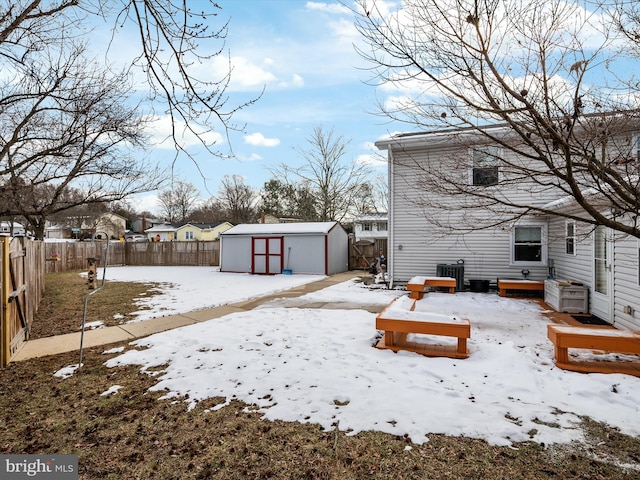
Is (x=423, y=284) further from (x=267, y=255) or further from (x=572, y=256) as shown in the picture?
(x=267, y=255)

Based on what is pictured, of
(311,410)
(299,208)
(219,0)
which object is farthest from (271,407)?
(299,208)

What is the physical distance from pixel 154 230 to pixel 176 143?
42268mm

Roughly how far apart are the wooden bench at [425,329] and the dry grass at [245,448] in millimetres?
1756

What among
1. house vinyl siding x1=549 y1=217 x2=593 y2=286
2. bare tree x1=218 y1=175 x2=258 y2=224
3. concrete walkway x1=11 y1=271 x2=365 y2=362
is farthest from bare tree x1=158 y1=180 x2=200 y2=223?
house vinyl siding x1=549 y1=217 x2=593 y2=286

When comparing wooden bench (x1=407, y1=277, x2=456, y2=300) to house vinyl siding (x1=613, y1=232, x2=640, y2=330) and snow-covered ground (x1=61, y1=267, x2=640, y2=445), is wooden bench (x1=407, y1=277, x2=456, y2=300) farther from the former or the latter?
house vinyl siding (x1=613, y1=232, x2=640, y2=330)

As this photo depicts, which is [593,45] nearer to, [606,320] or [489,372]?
[489,372]

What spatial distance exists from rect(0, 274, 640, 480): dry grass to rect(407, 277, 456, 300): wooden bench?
5.69 metres

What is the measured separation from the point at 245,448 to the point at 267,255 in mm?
15108

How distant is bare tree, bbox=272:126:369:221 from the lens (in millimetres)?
24359

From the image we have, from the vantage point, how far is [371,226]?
3712cm

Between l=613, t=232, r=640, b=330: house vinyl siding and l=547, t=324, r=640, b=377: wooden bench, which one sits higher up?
l=613, t=232, r=640, b=330: house vinyl siding

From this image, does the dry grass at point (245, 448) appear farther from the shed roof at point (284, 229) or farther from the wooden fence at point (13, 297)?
the shed roof at point (284, 229)

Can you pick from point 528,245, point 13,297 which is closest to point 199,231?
point 528,245

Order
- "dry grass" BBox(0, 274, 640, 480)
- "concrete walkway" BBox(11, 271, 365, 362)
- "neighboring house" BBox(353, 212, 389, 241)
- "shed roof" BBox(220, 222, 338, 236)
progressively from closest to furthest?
"dry grass" BBox(0, 274, 640, 480)
"concrete walkway" BBox(11, 271, 365, 362)
"shed roof" BBox(220, 222, 338, 236)
"neighboring house" BBox(353, 212, 389, 241)
